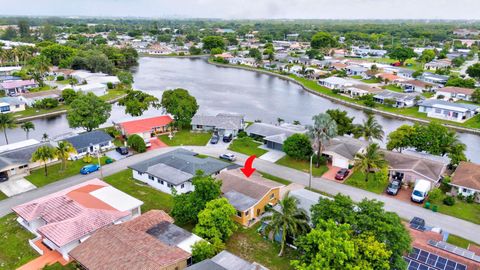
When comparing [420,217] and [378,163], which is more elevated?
[378,163]

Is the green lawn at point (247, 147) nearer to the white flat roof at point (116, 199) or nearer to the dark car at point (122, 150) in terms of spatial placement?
the dark car at point (122, 150)

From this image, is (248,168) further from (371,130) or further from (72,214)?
(72,214)

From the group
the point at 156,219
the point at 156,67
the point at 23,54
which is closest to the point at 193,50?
the point at 156,67

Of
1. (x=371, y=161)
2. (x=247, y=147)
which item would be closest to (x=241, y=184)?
(x=371, y=161)

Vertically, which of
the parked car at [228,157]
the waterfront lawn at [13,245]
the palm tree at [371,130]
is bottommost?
the waterfront lawn at [13,245]

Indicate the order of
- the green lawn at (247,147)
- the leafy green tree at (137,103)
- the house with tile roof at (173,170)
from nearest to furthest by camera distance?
the house with tile roof at (173,170), the green lawn at (247,147), the leafy green tree at (137,103)

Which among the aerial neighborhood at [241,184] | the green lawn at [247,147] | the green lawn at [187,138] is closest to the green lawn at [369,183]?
the aerial neighborhood at [241,184]

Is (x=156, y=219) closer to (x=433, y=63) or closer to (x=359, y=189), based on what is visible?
(x=359, y=189)
